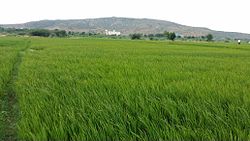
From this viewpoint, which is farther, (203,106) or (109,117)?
(203,106)

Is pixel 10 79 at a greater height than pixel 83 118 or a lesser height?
lesser

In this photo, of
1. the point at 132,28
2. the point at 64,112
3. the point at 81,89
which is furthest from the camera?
the point at 132,28

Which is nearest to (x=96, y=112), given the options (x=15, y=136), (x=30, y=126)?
(x=30, y=126)

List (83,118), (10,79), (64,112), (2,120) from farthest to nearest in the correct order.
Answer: (10,79)
(2,120)
(64,112)
(83,118)

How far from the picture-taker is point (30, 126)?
3.12m

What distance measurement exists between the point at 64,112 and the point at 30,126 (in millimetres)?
577

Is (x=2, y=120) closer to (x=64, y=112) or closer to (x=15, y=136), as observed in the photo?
(x=15, y=136)

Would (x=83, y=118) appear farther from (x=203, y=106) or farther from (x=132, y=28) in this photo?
(x=132, y=28)

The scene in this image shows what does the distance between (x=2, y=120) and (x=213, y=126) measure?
289 centimetres

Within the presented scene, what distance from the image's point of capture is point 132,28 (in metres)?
193

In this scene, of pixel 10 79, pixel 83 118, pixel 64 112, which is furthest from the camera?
pixel 10 79

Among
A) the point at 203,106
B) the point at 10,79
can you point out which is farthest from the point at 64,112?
the point at 10,79

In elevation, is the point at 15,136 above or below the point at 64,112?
below

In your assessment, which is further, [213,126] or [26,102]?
[26,102]
